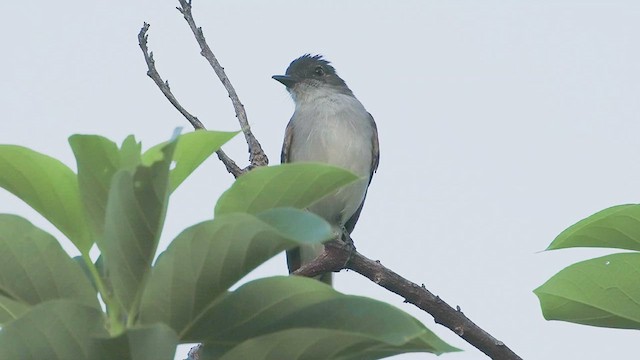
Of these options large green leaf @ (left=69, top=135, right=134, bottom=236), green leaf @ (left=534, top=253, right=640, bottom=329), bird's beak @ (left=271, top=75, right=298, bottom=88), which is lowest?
large green leaf @ (left=69, top=135, right=134, bottom=236)

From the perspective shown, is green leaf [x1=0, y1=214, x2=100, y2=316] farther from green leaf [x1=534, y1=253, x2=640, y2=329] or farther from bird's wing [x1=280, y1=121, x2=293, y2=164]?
bird's wing [x1=280, y1=121, x2=293, y2=164]

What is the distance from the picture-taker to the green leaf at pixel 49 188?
219 cm

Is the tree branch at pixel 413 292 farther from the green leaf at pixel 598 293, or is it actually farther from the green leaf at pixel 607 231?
the green leaf at pixel 607 231

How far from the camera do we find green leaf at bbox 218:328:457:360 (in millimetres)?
1897

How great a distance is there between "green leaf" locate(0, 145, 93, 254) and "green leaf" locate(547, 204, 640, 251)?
1218mm

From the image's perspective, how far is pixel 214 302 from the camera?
6.65 feet

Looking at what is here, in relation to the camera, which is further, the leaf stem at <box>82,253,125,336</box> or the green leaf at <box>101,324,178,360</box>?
the leaf stem at <box>82,253,125,336</box>

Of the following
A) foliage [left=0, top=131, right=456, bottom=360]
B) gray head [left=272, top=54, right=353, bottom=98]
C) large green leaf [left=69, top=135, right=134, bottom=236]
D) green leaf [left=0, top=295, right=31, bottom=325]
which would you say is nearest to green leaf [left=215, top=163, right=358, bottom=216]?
foliage [left=0, top=131, right=456, bottom=360]

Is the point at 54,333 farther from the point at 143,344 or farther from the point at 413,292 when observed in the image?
the point at 413,292

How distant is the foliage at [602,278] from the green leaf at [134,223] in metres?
1.16

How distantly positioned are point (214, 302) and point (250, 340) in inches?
4.5

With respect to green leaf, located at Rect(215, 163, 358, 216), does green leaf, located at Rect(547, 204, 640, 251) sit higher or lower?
higher

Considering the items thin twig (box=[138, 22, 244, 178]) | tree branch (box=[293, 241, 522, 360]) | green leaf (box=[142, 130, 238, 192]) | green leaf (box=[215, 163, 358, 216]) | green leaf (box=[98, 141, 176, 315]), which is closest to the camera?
green leaf (box=[98, 141, 176, 315])

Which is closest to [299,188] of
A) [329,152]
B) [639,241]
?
[639,241]
